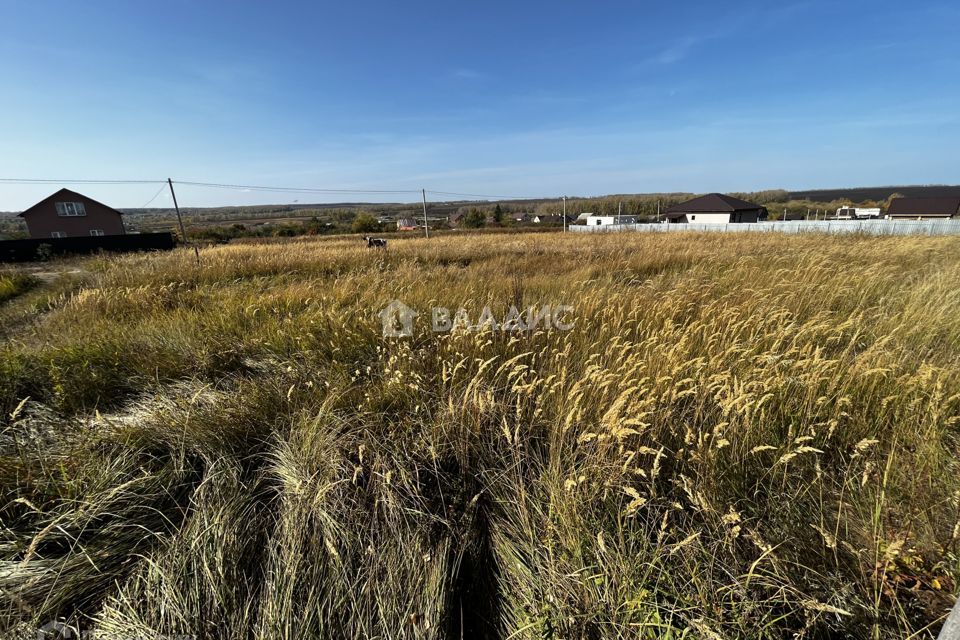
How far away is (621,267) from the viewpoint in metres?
7.78

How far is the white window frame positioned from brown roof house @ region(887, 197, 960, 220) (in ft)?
326

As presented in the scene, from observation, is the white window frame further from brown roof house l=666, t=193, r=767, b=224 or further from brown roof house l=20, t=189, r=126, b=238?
brown roof house l=666, t=193, r=767, b=224

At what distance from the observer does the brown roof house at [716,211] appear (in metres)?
48.2

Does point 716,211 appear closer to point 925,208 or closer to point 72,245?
point 925,208

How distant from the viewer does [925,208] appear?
47.0 meters

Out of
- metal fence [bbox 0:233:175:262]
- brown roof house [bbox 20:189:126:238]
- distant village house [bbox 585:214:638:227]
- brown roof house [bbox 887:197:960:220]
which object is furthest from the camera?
distant village house [bbox 585:214:638:227]

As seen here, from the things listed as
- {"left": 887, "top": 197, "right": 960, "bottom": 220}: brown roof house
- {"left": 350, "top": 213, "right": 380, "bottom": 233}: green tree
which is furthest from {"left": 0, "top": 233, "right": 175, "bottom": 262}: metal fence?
{"left": 887, "top": 197, "right": 960, "bottom": 220}: brown roof house

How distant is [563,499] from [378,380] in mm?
1778

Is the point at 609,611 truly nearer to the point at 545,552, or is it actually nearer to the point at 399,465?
the point at 545,552

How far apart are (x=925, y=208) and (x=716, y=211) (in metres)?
27.3

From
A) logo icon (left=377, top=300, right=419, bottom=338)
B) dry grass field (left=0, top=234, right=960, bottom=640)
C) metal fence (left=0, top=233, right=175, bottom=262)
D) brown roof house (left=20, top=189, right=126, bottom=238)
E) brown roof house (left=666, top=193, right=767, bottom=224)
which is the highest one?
brown roof house (left=20, top=189, right=126, bottom=238)

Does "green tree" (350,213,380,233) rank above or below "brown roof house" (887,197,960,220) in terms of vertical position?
above

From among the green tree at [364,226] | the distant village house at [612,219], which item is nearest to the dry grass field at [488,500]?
the green tree at [364,226]

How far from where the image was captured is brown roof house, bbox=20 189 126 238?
38656mm
